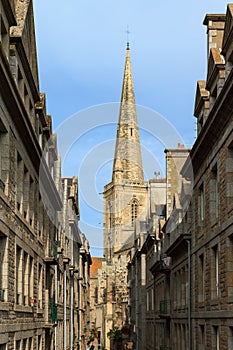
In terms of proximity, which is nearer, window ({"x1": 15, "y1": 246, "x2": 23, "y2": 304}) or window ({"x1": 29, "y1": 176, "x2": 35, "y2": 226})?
window ({"x1": 15, "y1": 246, "x2": 23, "y2": 304})

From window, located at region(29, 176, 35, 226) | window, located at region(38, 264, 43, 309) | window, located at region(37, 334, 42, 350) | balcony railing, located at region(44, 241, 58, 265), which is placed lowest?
window, located at region(37, 334, 42, 350)

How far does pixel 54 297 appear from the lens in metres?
40.2

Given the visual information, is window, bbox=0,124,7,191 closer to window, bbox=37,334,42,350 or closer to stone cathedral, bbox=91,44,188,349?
window, bbox=37,334,42,350

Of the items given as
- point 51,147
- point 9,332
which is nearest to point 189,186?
point 51,147

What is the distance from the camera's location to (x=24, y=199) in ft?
89.5

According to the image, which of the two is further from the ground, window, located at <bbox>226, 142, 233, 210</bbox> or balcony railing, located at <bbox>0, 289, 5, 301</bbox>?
window, located at <bbox>226, 142, 233, 210</bbox>

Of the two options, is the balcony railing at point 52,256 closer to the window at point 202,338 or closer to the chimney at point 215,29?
the window at point 202,338

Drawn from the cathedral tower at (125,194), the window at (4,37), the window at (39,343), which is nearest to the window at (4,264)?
the window at (4,37)

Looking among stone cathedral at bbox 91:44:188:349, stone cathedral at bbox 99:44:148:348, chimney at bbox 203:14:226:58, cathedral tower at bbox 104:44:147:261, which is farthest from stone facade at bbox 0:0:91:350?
cathedral tower at bbox 104:44:147:261

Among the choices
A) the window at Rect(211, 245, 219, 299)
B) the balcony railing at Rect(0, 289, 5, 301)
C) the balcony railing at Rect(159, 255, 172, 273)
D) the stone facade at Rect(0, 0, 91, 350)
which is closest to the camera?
the balcony railing at Rect(0, 289, 5, 301)

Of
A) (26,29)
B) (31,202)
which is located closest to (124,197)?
(31,202)

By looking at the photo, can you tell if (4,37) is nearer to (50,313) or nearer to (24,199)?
(24,199)

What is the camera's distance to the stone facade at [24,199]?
21.2 metres

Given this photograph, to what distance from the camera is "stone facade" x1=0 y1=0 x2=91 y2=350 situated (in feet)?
69.7
